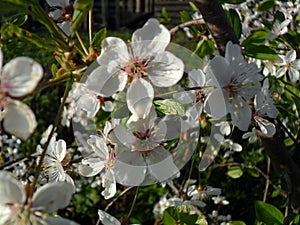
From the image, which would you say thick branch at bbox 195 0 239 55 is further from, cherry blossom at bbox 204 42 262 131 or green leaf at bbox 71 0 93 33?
green leaf at bbox 71 0 93 33

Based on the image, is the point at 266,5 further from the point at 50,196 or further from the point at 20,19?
the point at 50,196

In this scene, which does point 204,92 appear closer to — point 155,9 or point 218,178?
point 218,178

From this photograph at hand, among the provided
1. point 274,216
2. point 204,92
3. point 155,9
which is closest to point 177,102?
point 204,92

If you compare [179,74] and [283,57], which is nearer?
[179,74]

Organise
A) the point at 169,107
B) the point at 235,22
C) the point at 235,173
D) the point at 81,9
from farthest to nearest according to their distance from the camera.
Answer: the point at 235,173
the point at 235,22
the point at 169,107
the point at 81,9

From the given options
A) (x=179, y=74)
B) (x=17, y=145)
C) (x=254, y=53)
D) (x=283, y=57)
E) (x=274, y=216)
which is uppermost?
(x=179, y=74)

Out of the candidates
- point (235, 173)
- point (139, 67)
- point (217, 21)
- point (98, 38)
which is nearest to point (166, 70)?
point (139, 67)
